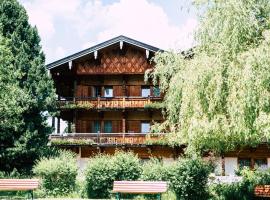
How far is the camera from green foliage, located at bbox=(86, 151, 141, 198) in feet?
70.8

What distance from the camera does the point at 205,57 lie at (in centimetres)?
1747

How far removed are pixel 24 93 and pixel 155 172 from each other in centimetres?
1408

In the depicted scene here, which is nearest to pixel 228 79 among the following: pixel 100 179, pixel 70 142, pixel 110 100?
pixel 100 179

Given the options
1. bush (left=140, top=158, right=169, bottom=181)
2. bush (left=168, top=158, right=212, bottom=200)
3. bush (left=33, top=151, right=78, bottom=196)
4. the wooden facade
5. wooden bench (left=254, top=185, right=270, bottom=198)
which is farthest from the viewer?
the wooden facade

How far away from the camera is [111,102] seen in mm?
36688

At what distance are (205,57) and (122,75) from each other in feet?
69.1

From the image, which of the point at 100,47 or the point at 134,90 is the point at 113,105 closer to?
the point at 134,90

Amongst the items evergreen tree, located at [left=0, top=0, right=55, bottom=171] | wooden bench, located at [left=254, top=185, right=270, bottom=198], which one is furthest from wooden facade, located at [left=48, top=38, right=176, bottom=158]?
wooden bench, located at [left=254, top=185, right=270, bottom=198]

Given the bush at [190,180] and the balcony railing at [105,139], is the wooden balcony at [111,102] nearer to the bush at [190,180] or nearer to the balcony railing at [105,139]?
the balcony railing at [105,139]

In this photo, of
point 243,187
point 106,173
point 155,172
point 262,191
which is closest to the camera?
A: point 262,191

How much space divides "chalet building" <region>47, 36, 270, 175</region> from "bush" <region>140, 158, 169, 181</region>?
42.0ft

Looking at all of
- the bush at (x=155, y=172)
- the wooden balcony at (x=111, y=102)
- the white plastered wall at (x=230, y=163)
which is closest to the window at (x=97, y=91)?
the wooden balcony at (x=111, y=102)

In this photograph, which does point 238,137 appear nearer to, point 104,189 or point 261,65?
point 261,65

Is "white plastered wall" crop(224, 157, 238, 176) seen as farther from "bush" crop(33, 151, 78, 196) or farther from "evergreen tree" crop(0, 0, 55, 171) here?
"bush" crop(33, 151, 78, 196)
